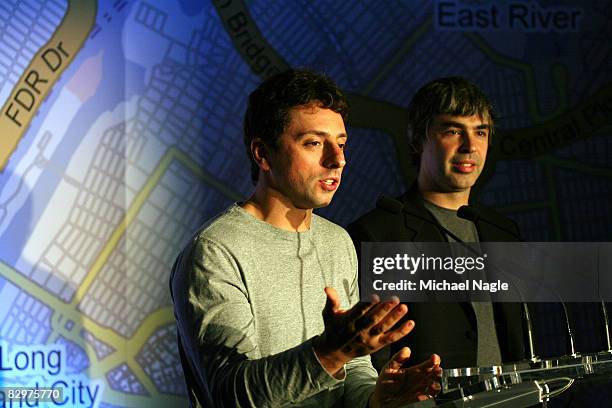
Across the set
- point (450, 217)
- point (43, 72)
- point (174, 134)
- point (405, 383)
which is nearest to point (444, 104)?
point (450, 217)

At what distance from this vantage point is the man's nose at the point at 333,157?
1.95m

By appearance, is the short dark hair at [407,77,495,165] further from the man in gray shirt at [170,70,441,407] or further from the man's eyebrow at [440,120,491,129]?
the man in gray shirt at [170,70,441,407]

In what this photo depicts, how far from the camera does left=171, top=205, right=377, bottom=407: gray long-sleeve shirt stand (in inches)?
63.2

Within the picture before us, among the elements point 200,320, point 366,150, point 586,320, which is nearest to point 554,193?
point 586,320

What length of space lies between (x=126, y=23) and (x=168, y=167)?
67 centimetres

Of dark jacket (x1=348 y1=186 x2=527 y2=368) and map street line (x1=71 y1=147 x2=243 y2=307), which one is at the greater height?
map street line (x1=71 y1=147 x2=243 y2=307)

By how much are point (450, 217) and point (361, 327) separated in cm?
141

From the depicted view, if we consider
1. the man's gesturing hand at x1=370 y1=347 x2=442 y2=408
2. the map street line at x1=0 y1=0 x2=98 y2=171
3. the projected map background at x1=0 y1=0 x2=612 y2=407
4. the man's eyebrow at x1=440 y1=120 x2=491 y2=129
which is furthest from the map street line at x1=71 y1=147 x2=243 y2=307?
the man's gesturing hand at x1=370 y1=347 x2=442 y2=408

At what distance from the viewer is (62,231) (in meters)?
3.69

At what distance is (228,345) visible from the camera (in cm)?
170

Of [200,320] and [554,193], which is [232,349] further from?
[554,193]

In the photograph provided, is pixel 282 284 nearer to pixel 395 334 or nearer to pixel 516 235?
pixel 395 334

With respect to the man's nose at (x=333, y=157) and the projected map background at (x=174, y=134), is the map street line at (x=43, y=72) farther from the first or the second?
the man's nose at (x=333, y=157)

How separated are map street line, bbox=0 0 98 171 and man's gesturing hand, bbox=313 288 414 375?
8.63 ft
